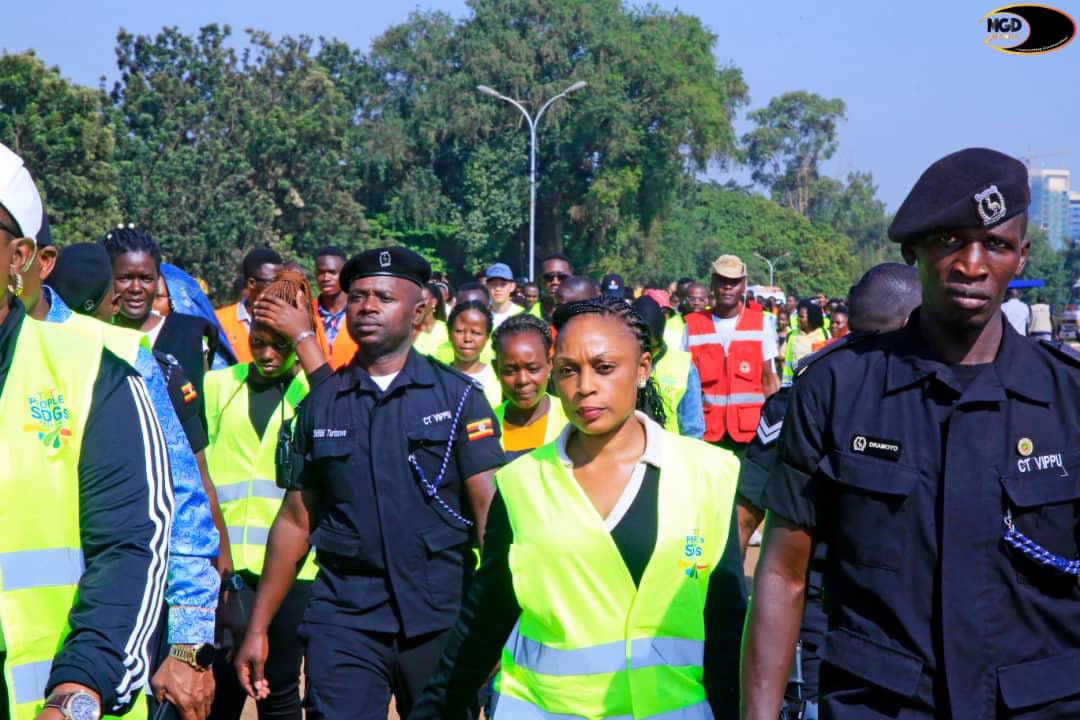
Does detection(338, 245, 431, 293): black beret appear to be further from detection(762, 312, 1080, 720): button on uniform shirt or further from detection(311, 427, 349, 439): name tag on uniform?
detection(762, 312, 1080, 720): button on uniform shirt

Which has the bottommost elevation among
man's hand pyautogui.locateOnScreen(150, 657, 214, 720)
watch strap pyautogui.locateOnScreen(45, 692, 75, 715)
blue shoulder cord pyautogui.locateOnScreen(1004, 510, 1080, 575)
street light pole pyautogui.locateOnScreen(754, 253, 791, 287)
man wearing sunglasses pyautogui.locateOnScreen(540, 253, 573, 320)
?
man's hand pyautogui.locateOnScreen(150, 657, 214, 720)

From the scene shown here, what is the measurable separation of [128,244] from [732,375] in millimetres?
4948

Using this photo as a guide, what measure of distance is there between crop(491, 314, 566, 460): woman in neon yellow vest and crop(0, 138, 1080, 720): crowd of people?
143 centimetres

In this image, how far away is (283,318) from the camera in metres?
6.43

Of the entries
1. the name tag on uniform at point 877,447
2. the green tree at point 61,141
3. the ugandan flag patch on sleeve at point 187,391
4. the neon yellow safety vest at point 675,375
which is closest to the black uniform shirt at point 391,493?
the ugandan flag patch on sleeve at point 187,391

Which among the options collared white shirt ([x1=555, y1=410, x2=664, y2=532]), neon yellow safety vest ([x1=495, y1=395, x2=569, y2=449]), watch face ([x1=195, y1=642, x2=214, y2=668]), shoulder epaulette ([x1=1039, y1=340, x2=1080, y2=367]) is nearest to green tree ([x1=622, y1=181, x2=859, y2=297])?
neon yellow safety vest ([x1=495, y1=395, x2=569, y2=449])

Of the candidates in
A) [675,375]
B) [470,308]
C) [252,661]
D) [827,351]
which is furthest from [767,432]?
[470,308]

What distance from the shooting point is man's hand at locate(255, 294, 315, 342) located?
6410 mm

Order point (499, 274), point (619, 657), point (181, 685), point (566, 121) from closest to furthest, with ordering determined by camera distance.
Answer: point (181, 685) → point (619, 657) → point (499, 274) → point (566, 121)

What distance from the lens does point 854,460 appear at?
3000mm

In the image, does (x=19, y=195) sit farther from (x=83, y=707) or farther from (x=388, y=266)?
(x=388, y=266)

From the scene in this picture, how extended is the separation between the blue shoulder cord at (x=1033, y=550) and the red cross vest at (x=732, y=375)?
7633mm

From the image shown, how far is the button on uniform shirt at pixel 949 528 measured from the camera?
114 inches

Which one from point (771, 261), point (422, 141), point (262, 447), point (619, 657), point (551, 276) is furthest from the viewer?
point (771, 261)
